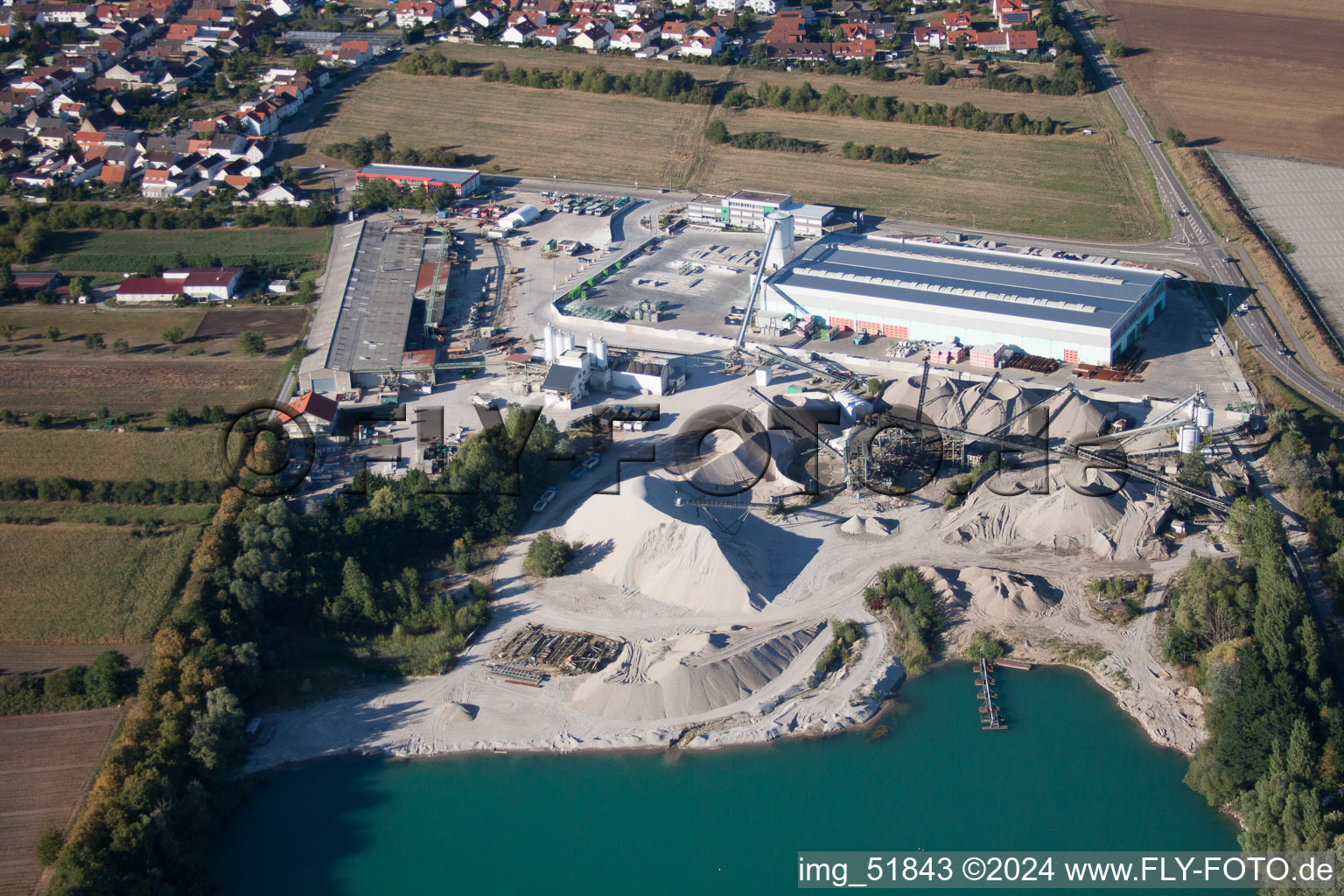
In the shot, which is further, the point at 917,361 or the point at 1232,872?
the point at 917,361

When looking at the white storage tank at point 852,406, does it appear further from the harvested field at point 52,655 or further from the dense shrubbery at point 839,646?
the harvested field at point 52,655

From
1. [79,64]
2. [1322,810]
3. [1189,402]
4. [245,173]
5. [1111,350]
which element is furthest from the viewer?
[79,64]

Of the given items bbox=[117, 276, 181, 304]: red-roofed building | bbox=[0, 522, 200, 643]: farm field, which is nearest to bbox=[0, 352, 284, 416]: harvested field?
bbox=[117, 276, 181, 304]: red-roofed building

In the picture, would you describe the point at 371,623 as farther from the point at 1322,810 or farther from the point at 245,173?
the point at 245,173

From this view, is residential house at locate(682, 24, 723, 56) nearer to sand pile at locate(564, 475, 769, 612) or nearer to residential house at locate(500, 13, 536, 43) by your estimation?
residential house at locate(500, 13, 536, 43)

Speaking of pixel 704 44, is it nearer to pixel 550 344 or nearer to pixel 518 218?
pixel 518 218

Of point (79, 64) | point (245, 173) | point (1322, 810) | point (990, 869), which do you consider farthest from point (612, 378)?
point (79, 64)

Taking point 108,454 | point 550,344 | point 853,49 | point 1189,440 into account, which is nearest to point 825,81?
point 853,49

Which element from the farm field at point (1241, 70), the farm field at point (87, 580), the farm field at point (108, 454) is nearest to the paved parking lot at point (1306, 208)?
the farm field at point (1241, 70)
